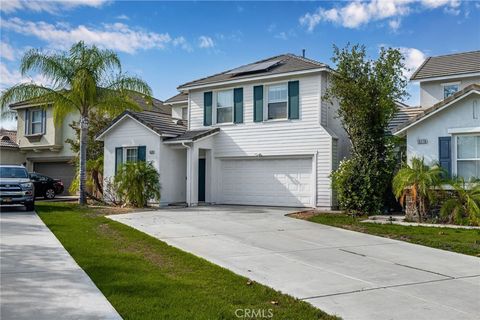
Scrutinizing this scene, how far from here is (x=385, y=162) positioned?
53.7 ft

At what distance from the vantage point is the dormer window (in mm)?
22456

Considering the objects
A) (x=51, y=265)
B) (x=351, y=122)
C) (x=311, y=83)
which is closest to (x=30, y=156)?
(x=311, y=83)

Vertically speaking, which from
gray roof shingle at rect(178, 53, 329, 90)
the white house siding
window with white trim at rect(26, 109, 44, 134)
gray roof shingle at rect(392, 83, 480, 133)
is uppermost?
gray roof shingle at rect(178, 53, 329, 90)

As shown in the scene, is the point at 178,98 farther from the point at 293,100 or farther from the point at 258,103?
the point at 293,100

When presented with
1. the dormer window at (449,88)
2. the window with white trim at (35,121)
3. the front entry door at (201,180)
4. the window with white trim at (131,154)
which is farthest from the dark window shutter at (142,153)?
the dormer window at (449,88)

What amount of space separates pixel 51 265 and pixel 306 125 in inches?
511

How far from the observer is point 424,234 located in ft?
39.4

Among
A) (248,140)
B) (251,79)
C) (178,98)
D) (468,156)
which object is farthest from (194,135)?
(468,156)

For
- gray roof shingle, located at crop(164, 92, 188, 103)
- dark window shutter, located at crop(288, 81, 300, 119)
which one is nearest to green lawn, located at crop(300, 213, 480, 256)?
dark window shutter, located at crop(288, 81, 300, 119)

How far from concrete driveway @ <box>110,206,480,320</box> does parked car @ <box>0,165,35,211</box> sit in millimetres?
5790

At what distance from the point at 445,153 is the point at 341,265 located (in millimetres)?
8629

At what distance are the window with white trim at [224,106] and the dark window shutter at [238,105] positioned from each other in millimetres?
271

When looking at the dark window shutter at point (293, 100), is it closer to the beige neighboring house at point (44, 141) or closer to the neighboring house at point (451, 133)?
the neighboring house at point (451, 133)

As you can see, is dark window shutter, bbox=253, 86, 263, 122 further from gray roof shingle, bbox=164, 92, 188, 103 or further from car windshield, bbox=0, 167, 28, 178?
car windshield, bbox=0, 167, 28, 178
